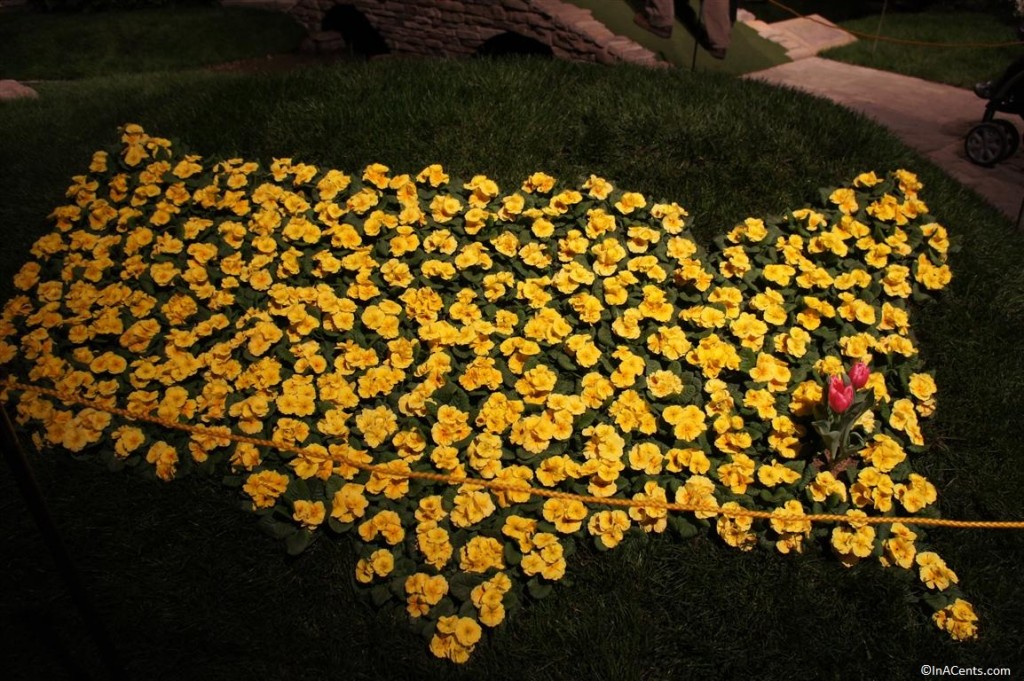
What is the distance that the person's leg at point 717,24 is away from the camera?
7809 millimetres

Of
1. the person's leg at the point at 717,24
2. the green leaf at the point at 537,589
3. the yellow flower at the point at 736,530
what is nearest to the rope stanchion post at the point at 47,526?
the green leaf at the point at 537,589

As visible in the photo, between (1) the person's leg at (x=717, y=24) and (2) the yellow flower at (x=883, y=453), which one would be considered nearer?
(2) the yellow flower at (x=883, y=453)

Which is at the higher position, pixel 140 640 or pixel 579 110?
pixel 579 110

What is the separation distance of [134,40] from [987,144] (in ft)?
38.2

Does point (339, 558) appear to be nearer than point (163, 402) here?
Yes

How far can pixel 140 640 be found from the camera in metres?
2.64

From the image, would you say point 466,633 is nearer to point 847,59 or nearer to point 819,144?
point 819,144

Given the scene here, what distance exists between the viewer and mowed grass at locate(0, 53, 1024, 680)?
2.60m

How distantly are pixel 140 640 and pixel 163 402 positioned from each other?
1057mm

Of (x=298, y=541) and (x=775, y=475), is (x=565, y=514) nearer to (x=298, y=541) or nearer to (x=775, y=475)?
(x=775, y=475)

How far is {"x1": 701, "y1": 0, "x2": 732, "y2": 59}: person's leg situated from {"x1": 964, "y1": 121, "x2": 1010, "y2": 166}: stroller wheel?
117 inches

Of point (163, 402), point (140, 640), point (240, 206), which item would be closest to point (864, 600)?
point (140, 640)

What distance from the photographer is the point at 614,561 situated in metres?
2.82

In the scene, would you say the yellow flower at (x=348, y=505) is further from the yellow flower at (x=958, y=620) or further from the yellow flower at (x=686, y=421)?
the yellow flower at (x=958, y=620)
